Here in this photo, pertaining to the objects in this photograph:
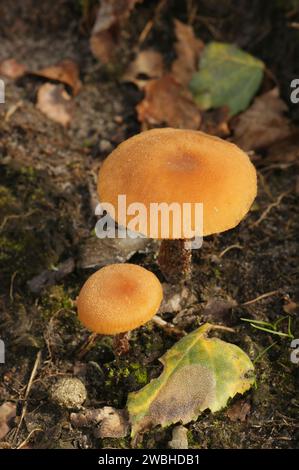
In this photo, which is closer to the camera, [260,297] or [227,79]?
[260,297]

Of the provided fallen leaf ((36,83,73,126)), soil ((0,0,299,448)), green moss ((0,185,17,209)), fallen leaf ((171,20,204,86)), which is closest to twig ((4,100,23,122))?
soil ((0,0,299,448))

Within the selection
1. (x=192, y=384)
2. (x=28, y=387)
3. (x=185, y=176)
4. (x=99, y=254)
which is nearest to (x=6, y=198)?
(x=99, y=254)

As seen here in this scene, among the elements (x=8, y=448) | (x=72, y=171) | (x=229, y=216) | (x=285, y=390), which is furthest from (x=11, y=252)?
(x=285, y=390)

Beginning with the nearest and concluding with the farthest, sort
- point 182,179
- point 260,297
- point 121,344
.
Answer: point 182,179
point 121,344
point 260,297

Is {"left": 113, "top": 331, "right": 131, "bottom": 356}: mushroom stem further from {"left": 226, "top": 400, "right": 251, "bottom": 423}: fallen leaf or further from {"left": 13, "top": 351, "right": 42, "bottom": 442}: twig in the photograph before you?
{"left": 226, "top": 400, "right": 251, "bottom": 423}: fallen leaf

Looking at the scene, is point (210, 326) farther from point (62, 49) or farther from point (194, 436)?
point (62, 49)

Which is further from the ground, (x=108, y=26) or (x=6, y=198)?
(x=108, y=26)

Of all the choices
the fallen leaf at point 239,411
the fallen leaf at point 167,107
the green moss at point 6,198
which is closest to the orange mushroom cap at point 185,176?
the fallen leaf at point 239,411

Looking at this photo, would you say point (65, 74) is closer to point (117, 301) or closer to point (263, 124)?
point (263, 124)
